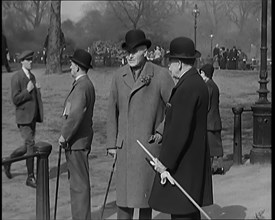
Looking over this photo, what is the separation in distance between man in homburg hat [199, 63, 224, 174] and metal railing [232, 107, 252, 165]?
0.14 metres

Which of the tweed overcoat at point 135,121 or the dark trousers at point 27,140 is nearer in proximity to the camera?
the dark trousers at point 27,140

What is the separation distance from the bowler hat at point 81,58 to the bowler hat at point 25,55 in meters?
0.29

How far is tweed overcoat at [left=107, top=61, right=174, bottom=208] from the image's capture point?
11.9 ft

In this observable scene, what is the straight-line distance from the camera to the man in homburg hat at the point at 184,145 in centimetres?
318

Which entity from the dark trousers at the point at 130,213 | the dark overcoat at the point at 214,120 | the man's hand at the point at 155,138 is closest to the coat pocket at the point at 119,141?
the man's hand at the point at 155,138

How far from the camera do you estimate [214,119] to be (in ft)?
16.2

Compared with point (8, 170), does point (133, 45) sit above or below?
above

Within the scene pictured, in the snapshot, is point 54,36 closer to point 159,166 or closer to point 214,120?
point 159,166

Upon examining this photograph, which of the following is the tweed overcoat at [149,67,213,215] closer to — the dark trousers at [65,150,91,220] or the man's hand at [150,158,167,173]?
the man's hand at [150,158,167,173]

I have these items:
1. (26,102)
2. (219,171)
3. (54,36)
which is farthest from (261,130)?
(26,102)

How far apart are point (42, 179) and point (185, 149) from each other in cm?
97

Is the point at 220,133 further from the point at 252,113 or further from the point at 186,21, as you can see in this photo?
the point at 186,21

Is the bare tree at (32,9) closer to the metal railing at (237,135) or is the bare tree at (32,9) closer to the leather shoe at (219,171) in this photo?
the metal railing at (237,135)

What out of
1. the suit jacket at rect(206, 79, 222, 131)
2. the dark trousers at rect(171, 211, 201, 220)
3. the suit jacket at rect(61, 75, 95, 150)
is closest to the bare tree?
the suit jacket at rect(61, 75, 95, 150)
